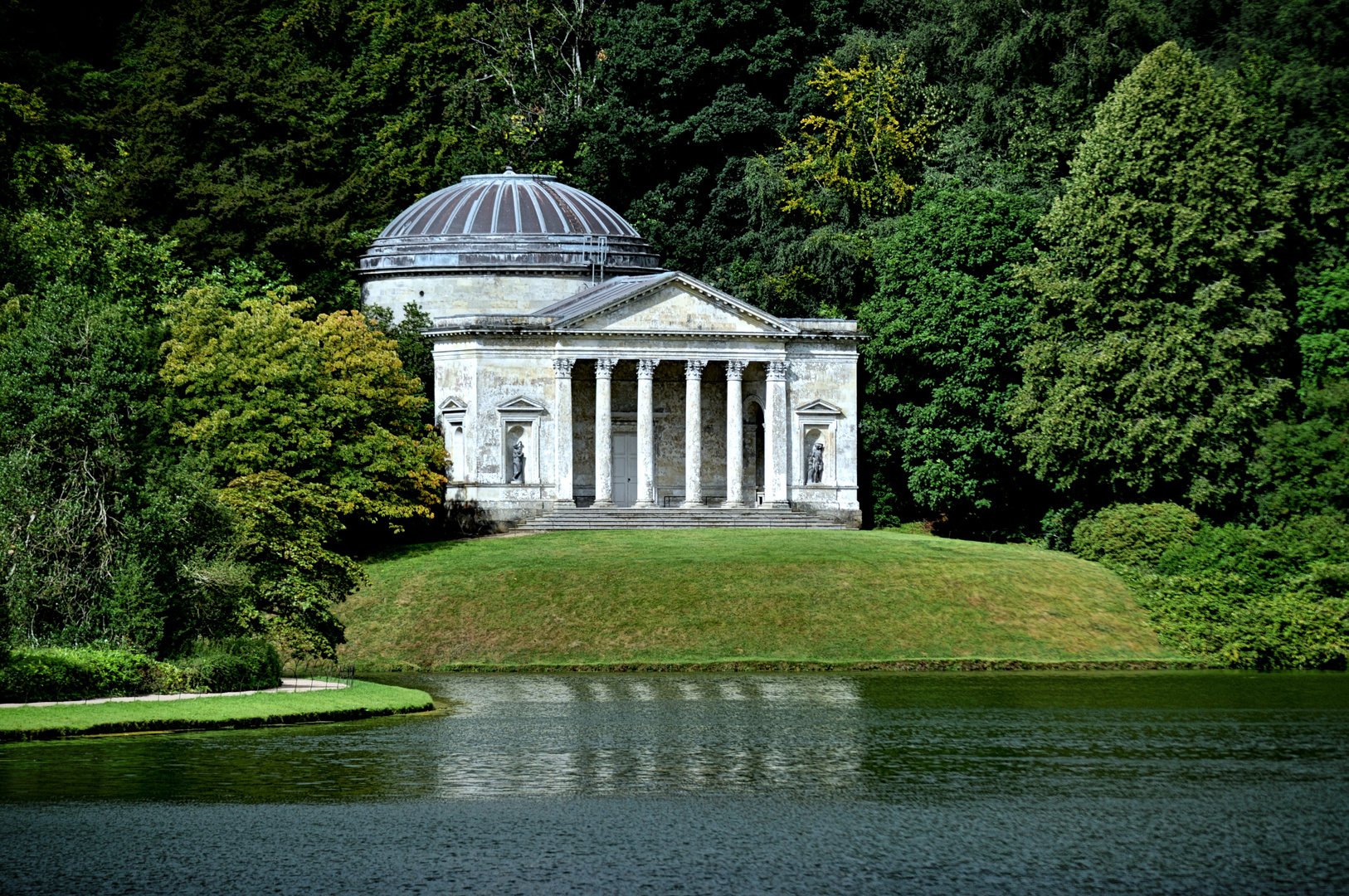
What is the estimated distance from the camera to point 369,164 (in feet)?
282

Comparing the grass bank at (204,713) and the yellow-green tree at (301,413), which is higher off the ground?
the yellow-green tree at (301,413)

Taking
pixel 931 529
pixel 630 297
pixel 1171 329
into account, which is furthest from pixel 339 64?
pixel 1171 329

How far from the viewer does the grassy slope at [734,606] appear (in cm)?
5016

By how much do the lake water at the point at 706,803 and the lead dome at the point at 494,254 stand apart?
129 feet

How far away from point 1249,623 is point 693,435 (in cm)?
2536

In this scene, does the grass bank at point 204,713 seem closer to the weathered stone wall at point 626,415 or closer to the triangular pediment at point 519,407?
the weathered stone wall at point 626,415

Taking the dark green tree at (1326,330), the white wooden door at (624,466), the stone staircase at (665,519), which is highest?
the dark green tree at (1326,330)

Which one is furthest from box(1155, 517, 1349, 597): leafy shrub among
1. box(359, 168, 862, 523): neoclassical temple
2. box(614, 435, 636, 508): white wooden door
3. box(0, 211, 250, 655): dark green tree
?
box(0, 211, 250, 655): dark green tree

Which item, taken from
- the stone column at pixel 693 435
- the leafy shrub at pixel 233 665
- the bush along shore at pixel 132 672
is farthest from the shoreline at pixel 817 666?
the stone column at pixel 693 435

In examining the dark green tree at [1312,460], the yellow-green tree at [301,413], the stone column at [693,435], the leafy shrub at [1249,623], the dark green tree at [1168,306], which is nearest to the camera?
the leafy shrub at [1249,623]

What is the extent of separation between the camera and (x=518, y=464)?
68.7 m

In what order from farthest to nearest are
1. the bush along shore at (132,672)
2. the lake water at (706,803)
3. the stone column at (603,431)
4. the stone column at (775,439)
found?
the stone column at (775,439), the stone column at (603,431), the bush along shore at (132,672), the lake water at (706,803)

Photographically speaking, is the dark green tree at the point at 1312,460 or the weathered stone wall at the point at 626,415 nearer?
the dark green tree at the point at 1312,460

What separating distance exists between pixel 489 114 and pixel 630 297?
77.2 feet
